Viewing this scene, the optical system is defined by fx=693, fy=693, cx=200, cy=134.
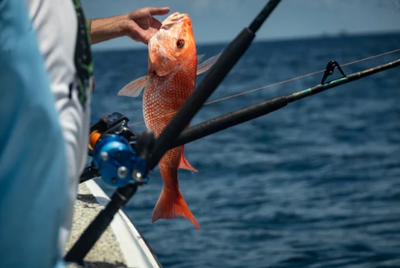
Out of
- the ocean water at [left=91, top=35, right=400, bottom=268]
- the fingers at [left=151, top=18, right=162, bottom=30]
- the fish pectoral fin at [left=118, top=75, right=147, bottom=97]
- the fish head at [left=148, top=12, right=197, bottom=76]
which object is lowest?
the ocean water at [left=91, top=35, right=400, bottom=268]

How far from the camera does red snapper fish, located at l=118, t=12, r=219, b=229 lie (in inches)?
124

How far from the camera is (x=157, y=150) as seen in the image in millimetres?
2062

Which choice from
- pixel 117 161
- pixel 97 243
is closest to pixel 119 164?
pixel 117 161

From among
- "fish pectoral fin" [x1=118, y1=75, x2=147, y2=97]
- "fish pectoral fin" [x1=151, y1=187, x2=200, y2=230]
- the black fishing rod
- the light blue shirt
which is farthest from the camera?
"fish pectoral fin" [x1=118, y1=75, x2=147, y2=97]

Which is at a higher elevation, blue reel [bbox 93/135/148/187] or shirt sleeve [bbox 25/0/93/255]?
shirt sleeve [bbox 25/0/93/255]

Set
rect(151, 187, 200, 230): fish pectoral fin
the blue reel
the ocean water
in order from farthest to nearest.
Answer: the ocean water < rect(151, 187, 200, 230): fish pectoral fin < the blue reel

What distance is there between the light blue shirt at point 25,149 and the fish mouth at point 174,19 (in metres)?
1.63

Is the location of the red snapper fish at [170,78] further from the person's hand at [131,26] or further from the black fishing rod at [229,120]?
the black fishing rod at [229,120]

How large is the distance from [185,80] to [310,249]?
13.1ft

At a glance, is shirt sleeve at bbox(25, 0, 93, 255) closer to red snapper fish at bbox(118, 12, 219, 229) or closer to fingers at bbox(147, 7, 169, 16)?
fingers at bbox(147, 7, 169, 16)

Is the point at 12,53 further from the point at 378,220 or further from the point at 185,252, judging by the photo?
the point at 378,220

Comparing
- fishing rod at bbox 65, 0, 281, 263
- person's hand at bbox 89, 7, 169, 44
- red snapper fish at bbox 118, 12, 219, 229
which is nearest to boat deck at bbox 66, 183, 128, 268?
fishing rod at bbox 65, 0, 281, 263

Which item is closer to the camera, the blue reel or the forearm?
the blue reel

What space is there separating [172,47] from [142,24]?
0.35 m
